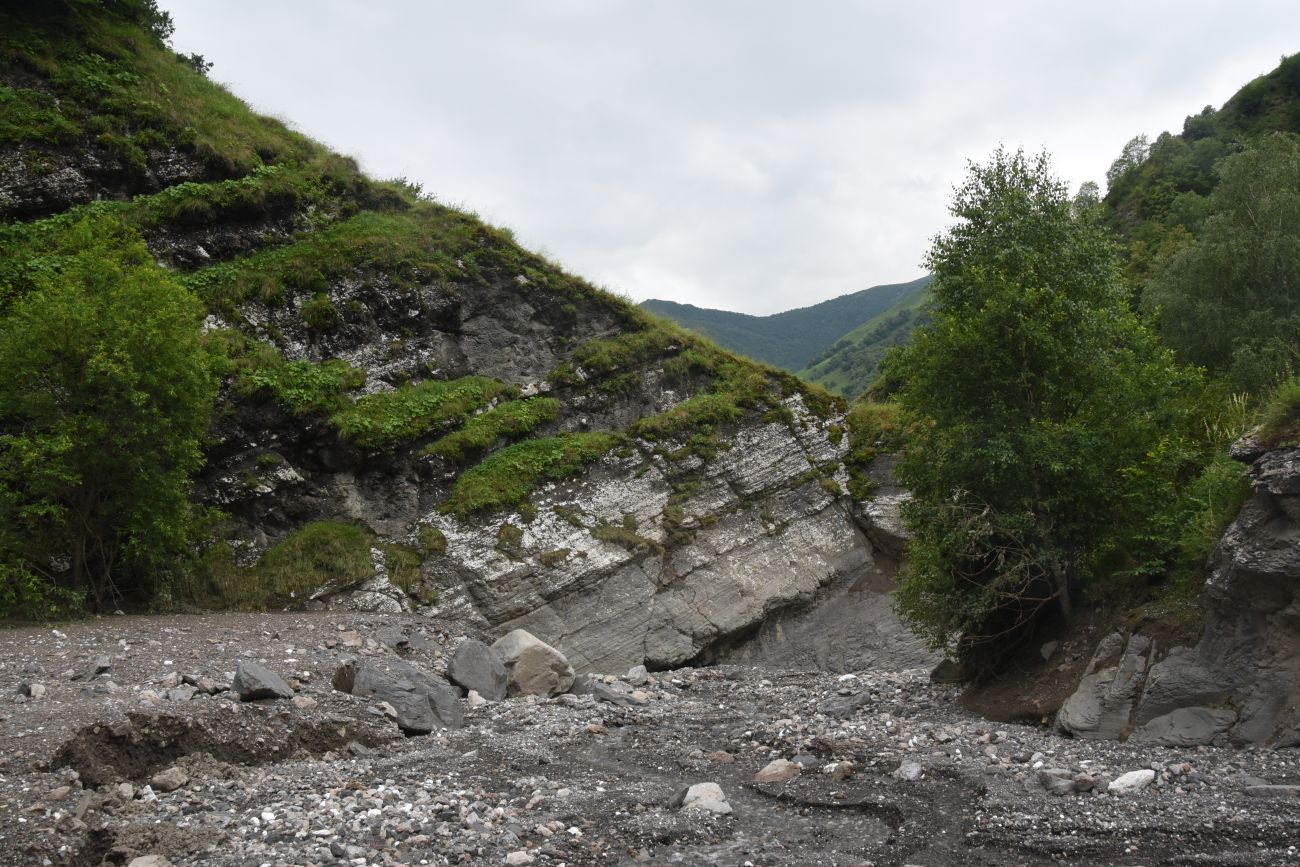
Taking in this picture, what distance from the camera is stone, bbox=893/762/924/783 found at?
35.5 ft

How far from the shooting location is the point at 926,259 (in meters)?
18.3

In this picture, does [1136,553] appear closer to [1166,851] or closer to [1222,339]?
[1166,851]

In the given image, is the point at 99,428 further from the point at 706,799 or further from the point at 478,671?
the point at 706,799

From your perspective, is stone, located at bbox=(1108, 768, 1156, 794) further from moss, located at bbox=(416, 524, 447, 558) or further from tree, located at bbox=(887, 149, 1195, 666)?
moss, located at bbox=(416, 524, 447, 558)

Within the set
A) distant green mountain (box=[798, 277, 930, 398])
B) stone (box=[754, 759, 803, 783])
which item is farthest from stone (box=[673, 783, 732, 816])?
distant green mountain (box=[798, 277, 930, 398])

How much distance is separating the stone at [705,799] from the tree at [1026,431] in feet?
21.9

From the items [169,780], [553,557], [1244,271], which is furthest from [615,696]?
[1244,271]

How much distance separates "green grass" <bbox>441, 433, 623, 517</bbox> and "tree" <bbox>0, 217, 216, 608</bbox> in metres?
7.68

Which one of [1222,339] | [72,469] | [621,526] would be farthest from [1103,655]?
[1222,339]

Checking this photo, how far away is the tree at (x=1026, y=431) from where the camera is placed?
14578mm

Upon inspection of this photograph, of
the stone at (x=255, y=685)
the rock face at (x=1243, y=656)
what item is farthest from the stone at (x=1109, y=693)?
the stone at (x=255, y=685)

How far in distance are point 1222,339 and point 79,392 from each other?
114ft

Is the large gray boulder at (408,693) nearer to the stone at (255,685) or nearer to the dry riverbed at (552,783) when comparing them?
the dry riverbed at (552,783)

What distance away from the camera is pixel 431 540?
24281 mm
